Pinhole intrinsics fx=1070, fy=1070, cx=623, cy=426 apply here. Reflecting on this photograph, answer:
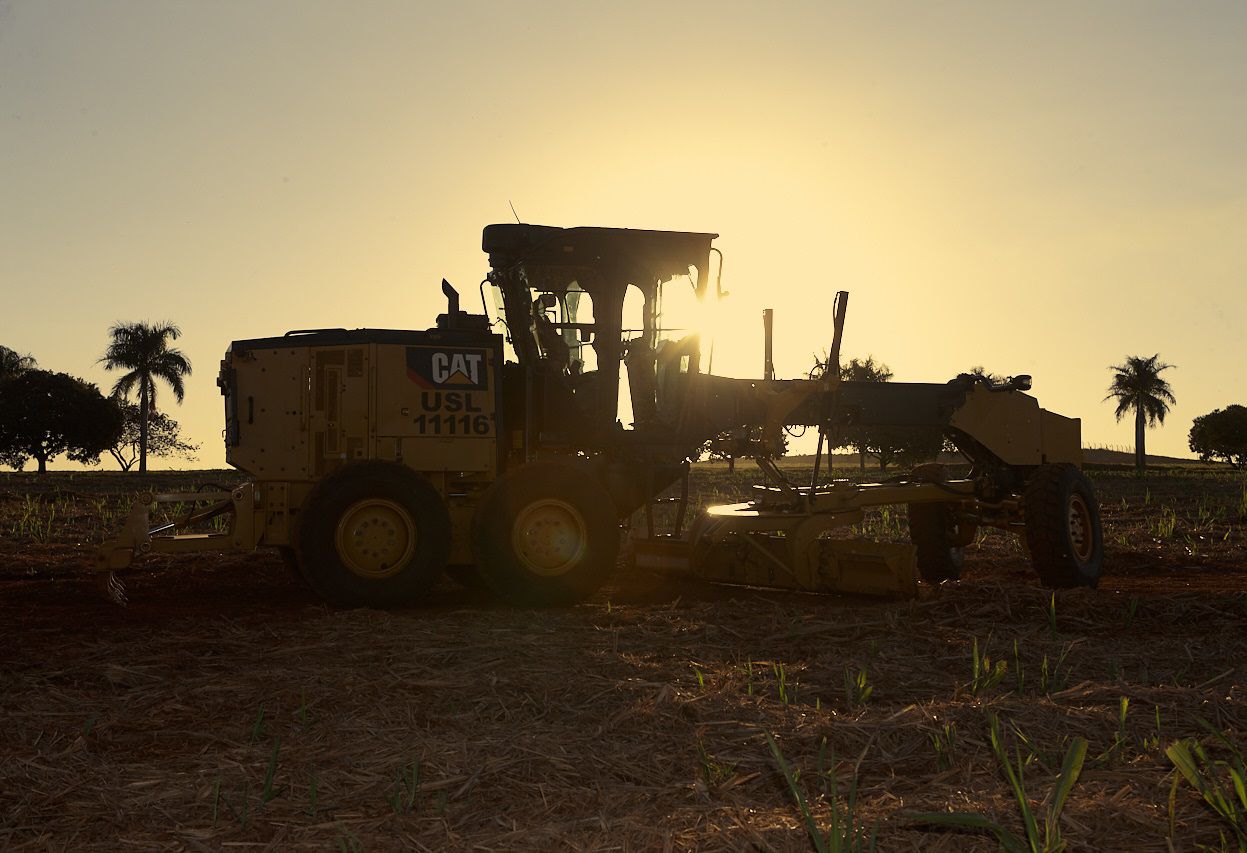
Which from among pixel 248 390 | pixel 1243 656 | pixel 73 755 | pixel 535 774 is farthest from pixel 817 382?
pixel 73 755

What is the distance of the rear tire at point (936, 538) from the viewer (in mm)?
11523

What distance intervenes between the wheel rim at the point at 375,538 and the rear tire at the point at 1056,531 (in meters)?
5.75

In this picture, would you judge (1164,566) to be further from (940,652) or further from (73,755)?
(73,755)

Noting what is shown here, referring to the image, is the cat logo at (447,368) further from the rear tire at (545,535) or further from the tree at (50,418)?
the tree at (50,418)

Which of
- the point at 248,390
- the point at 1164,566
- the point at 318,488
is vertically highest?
the point at 248,390

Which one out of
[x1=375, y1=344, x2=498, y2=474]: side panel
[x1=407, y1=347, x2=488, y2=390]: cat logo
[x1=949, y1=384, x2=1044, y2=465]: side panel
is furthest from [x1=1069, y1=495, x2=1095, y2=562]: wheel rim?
[x1=407, y1=347, x2=488, y2=390]: cat logo

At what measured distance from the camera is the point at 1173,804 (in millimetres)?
3541

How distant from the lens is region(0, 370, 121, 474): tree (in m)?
59.6

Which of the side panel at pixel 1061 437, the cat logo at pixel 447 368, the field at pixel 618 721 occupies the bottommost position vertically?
the field at pixel 618 721

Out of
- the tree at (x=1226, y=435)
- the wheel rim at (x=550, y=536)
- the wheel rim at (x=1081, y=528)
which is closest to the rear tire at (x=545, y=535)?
the wheel rim at (x=550, y=536)

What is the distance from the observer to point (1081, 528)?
10.5 metres

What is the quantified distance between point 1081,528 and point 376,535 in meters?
6.75

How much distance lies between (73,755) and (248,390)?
17.5ft

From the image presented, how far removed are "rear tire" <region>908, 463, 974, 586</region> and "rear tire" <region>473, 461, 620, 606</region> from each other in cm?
392
